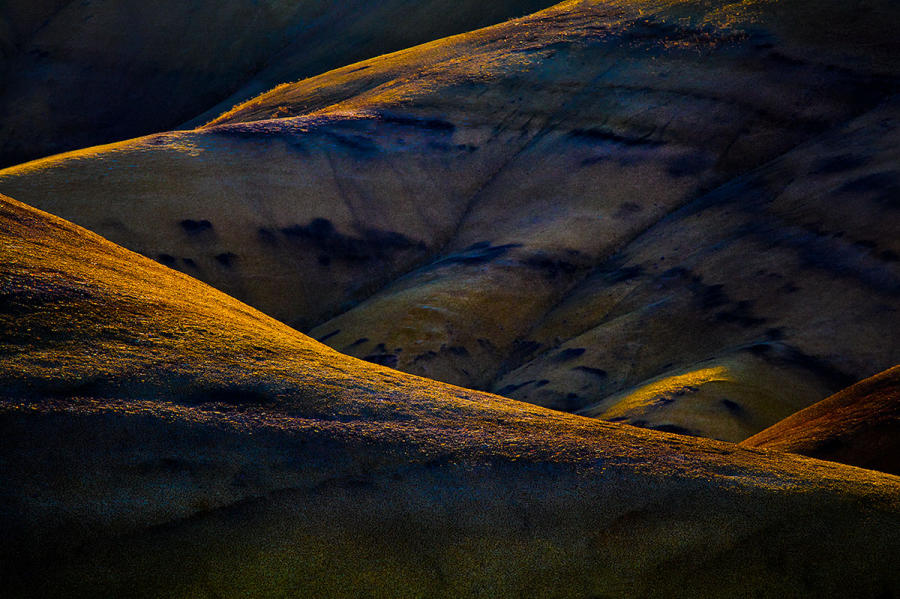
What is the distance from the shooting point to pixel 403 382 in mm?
3652

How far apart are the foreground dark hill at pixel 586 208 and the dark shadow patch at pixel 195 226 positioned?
0.03m

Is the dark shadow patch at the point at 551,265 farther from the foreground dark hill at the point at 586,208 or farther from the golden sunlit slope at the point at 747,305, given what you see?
the golden sunlit slope at the point at 747,305

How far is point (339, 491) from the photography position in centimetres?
271

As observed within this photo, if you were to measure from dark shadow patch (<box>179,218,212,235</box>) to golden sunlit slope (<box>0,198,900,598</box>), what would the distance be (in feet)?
22.2

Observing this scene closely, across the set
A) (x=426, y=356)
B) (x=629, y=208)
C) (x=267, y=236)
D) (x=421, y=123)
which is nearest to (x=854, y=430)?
(x=426, y=356)

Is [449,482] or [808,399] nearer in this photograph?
[449,482]

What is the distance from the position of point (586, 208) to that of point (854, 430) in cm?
690

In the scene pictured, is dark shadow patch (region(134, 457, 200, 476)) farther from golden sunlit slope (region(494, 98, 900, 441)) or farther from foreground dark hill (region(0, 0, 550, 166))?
foreground dark hill (region(0, 0, 550, 166))

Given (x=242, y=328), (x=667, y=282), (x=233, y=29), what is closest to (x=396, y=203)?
(x=667, y=282)

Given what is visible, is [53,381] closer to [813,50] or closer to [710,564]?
[710,564]

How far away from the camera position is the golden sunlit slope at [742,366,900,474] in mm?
4141

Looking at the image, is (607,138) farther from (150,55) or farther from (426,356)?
(150,55)

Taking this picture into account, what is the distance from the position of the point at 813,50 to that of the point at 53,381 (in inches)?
465

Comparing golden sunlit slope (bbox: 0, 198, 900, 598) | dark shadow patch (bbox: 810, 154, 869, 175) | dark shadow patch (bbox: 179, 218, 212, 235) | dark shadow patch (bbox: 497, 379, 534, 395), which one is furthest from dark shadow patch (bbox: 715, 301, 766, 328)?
dark shadow patch (bbox: 179, 218, 212, 235)
